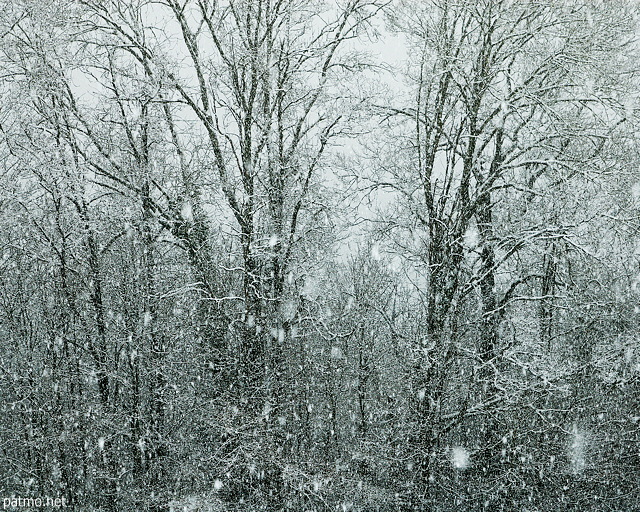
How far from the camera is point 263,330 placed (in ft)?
32.4

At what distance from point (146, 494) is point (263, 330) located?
381 centimetres

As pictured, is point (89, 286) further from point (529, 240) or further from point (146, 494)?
point (529, 240)

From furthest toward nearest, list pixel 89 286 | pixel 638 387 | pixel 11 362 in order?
pixel 11 362
pixel 638 387
pixel 89 286

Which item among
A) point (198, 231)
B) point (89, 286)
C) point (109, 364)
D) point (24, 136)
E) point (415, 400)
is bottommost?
point (415, 400)

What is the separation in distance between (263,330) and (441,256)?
152 inches

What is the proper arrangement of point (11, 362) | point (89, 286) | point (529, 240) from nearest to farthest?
point (529, 240) → point (89, 286) → point (11, 362)

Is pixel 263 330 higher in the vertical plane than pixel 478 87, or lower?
lower

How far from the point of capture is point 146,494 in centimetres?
A: 1020

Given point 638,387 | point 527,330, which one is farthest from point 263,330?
point 638,387

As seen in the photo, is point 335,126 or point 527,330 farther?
point 335,126

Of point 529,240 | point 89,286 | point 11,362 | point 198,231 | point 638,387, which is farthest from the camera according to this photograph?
point 11,362

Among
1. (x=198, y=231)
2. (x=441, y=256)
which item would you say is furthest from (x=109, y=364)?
(x=441, y=256)

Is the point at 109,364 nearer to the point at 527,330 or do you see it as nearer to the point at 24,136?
the point at 24,136

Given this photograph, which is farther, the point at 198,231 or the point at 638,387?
the point at 638,387
